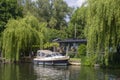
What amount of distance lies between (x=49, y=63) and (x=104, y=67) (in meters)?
11.8

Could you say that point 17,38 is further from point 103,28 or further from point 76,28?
point 76,28

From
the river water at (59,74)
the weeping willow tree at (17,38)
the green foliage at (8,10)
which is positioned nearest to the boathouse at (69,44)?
the weeping willow tree at (17,38)

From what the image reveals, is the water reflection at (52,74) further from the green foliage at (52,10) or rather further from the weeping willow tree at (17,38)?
the green foliage at (52,10)

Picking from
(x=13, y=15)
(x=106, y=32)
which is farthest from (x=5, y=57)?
(x=106, y=32)

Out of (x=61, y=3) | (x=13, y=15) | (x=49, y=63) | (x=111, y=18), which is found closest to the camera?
(x=111, y=18)

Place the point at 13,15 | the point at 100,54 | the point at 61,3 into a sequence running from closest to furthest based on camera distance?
the point at 100,54, the point at 13,15, the point at 61,3

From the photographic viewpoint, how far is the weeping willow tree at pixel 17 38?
59.8 metres

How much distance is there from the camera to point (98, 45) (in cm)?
4594

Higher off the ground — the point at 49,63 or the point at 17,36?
the point at 17,36

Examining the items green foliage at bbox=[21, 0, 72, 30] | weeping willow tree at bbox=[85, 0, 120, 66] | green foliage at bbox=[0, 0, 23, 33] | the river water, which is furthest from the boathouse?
the river water

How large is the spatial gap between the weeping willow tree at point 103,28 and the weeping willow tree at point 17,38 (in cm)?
1627

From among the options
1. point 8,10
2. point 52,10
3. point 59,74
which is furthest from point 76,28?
point 59,74

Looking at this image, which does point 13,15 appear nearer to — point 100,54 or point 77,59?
point 77,59

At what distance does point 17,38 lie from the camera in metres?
60.8
